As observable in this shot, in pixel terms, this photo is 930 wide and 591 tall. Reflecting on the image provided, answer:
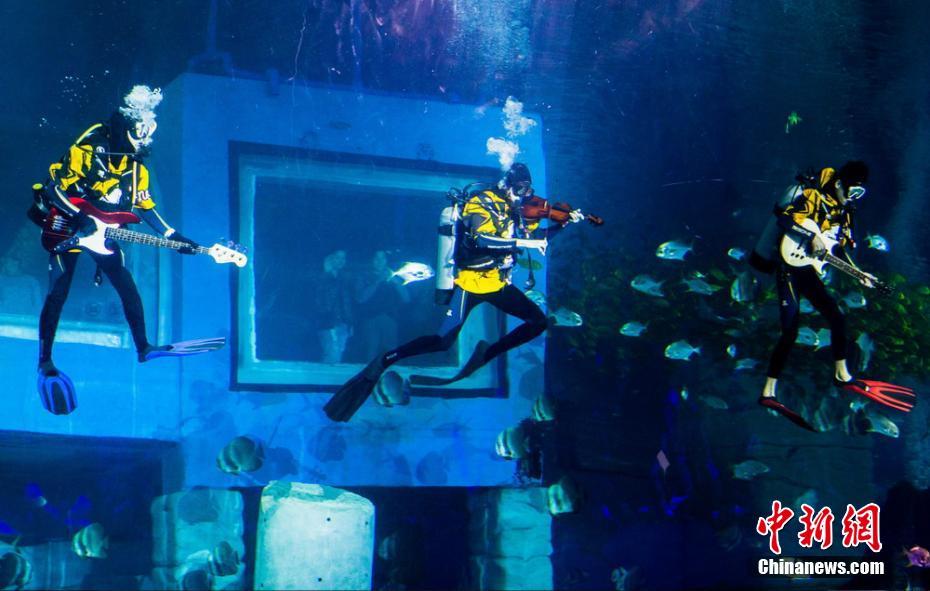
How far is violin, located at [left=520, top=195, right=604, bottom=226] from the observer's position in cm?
486

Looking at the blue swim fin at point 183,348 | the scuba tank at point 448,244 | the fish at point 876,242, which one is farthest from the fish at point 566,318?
the fish at point 876,242

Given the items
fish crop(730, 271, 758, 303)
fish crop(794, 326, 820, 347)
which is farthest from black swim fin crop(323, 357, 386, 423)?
fish crop(794, 326, 820, 347)

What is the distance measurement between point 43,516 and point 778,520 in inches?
198

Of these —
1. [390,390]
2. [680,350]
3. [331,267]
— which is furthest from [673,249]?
[331,267]

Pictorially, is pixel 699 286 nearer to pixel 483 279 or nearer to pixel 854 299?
pixel 854 299

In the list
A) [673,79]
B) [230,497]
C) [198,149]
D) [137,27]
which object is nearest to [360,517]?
[230,497]

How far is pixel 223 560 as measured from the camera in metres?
4.65

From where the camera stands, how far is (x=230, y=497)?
4789 millimetres

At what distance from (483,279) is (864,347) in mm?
3025

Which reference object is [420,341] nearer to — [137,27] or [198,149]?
[198,149]

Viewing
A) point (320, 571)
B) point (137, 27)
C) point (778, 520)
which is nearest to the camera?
point (320, 571)

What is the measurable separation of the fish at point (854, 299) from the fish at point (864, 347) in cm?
25

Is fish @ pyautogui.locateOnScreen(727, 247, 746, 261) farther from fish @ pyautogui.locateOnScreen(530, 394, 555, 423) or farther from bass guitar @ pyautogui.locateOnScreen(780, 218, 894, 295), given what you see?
fish @ pyautogui.locateOnScreen(530, 394, 555, 423)

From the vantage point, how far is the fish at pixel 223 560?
4645 millimetres
